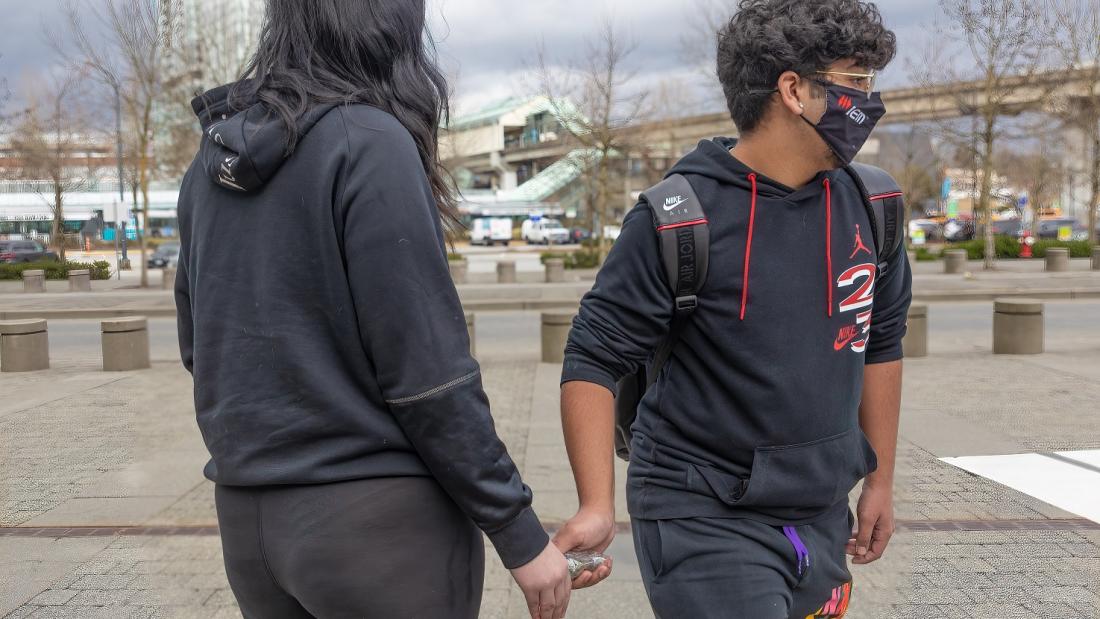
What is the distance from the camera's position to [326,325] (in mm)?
1690

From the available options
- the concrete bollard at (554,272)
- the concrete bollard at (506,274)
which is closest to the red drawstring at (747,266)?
the concrete bollard at (506,274)

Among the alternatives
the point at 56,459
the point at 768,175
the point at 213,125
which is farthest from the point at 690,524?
the point at 56,459

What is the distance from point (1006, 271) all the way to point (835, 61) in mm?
27981

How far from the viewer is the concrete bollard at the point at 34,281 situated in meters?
26.0

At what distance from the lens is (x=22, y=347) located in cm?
1175

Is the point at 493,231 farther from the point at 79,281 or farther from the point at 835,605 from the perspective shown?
the point at 835,605

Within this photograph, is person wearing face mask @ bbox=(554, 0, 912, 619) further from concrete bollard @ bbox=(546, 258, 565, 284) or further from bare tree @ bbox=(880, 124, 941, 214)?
bare tree @ bbox=(880, 124, 941, 214)

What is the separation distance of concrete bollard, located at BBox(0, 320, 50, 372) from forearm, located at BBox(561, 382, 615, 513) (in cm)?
1138

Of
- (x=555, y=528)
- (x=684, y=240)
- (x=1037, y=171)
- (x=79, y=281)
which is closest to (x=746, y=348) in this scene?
(x=684, y=240)

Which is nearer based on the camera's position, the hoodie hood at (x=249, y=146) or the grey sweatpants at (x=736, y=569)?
the hoodie hood at (x=249, y=146)

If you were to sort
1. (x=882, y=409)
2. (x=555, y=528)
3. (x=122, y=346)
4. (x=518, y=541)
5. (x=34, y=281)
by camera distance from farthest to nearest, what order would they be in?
1. (x=34, y=281)
2. (x=122, y=346)
3. (x=555, y=528)
4. (x=882, y=409)
5. (x=518, y=541)

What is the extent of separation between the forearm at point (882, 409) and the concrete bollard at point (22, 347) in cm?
1154

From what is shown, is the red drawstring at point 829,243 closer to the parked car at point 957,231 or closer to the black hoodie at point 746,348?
the black hoodie at point 746,348

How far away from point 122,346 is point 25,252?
2170 cm
